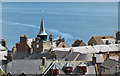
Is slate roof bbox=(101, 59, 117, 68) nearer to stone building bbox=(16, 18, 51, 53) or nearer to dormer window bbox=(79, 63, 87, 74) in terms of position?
dormer window bbox=(79, 63, 87, 74)

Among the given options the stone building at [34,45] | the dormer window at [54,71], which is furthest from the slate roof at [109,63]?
the stone building at [34,45]

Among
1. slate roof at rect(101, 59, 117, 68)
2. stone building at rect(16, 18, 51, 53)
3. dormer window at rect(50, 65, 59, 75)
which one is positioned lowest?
dormer window at rect(50, 65, 59, 75)

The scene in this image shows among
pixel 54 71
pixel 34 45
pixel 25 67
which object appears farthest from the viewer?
Answer: pixel 34 45

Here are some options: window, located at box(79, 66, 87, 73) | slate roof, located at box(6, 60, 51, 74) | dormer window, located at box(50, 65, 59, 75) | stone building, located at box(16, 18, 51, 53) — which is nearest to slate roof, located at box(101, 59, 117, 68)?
window, located at box(79, 66, 87, 73)

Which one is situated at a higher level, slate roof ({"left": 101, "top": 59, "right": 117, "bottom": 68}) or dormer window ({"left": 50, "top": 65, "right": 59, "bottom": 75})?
slate roof ({"left": 101, "top": 59, "right": 117, "bottom": 68})

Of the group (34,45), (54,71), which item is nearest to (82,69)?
(54,71)

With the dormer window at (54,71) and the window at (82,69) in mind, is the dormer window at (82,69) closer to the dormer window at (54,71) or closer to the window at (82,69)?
the window at (82,69)

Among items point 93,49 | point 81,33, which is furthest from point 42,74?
point 81,33

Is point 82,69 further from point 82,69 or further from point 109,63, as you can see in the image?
point 109,63

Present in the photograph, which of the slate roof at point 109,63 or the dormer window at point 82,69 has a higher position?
the slate roof at point 109,63

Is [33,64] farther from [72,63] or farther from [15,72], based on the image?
[72,63]

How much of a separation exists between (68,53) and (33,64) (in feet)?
67.7

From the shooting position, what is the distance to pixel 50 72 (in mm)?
40312

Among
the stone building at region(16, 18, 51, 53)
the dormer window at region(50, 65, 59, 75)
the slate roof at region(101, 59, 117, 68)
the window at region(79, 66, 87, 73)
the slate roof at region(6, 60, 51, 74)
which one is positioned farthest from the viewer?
the stone building at region(16, 18, 51, 53)
